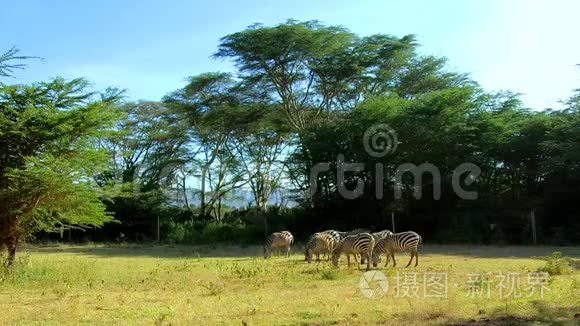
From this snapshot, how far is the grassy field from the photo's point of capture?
23.9 ft

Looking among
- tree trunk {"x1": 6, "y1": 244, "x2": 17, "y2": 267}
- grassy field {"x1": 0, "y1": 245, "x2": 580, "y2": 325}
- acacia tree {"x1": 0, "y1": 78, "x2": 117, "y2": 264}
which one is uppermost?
acacia tree {"x1": 0, "y1": 78, "x2": 117, "y2": 264}

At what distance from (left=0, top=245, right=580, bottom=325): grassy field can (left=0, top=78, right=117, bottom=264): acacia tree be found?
41.4 inches

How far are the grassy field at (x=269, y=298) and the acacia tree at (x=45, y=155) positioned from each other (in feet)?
3.45

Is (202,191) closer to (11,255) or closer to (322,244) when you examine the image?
(322,244)

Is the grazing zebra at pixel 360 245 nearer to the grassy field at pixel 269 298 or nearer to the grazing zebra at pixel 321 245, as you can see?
the grassy field at pixel 269 298

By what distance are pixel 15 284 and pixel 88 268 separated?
8.08ft

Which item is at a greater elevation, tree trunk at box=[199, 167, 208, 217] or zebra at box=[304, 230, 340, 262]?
tree trunk at box=[199, 167, 208, 217]

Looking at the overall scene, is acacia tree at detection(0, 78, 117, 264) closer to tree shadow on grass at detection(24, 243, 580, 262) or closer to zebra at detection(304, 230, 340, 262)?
zebra at detection(304, 230, 340, 262)

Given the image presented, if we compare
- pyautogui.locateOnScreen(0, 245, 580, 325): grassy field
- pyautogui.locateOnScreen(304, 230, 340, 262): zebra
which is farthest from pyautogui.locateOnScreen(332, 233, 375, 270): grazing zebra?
pyautogui.locateOnScreen(304, 230, 340, 262): zebra

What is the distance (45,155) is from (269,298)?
617cm

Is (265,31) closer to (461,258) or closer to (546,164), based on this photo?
(546,164)

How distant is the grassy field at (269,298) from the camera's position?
7270 mm

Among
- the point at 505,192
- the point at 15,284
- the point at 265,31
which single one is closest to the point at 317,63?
the point at 265,31

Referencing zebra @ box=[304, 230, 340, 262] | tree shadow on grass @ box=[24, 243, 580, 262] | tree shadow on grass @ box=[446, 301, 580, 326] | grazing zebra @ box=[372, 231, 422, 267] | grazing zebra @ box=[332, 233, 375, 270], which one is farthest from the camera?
tree shadow on grass @ box=[24, 243, 580, 262]
